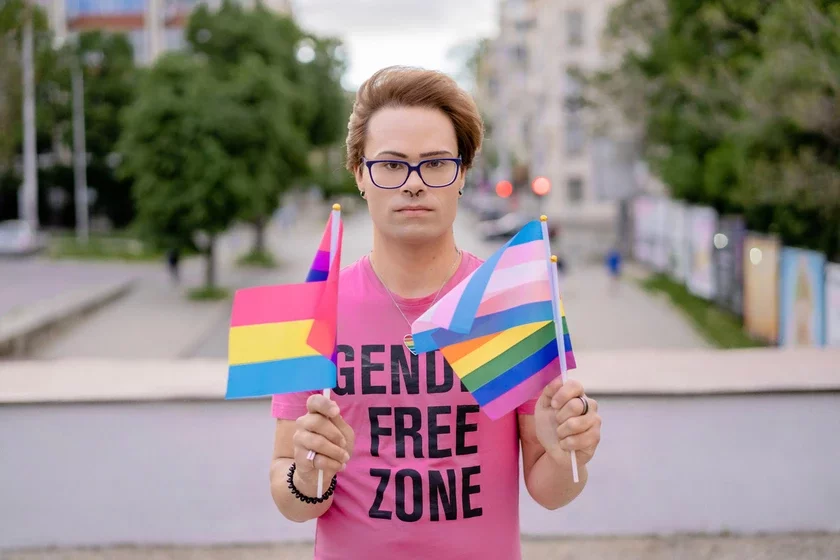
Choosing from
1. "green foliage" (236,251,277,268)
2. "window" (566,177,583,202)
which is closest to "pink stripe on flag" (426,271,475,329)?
"green foliage" (236,251,277,268)

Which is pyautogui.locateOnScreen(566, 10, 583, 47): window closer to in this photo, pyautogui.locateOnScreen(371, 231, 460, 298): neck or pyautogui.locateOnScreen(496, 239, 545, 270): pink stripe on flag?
pyautogui.locateOnScreen(371, 231, 460, 298): neck

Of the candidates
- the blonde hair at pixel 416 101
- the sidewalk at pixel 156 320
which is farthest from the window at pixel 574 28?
the blonde hair at pixel 416 101

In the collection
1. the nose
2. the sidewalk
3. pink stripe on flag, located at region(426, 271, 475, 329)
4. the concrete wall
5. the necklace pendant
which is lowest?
the sidewalk

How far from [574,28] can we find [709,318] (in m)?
44.4

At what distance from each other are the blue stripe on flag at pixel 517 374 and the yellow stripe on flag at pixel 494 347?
5cm

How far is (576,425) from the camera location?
2.12 meters

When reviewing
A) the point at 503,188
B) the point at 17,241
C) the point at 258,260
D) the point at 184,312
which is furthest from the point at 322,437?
the point at 17,241

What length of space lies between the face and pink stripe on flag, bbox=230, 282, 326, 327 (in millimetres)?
252

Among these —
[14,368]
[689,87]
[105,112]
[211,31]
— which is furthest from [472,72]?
[14,368]

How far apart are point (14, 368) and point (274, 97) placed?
23919 millimetres

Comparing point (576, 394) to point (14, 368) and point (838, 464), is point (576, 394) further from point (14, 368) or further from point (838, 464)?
point (14, 368)

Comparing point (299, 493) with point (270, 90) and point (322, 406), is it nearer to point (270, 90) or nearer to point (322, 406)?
point (322, 406)

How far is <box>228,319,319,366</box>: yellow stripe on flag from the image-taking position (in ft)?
7.28

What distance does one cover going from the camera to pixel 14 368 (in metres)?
5.10
